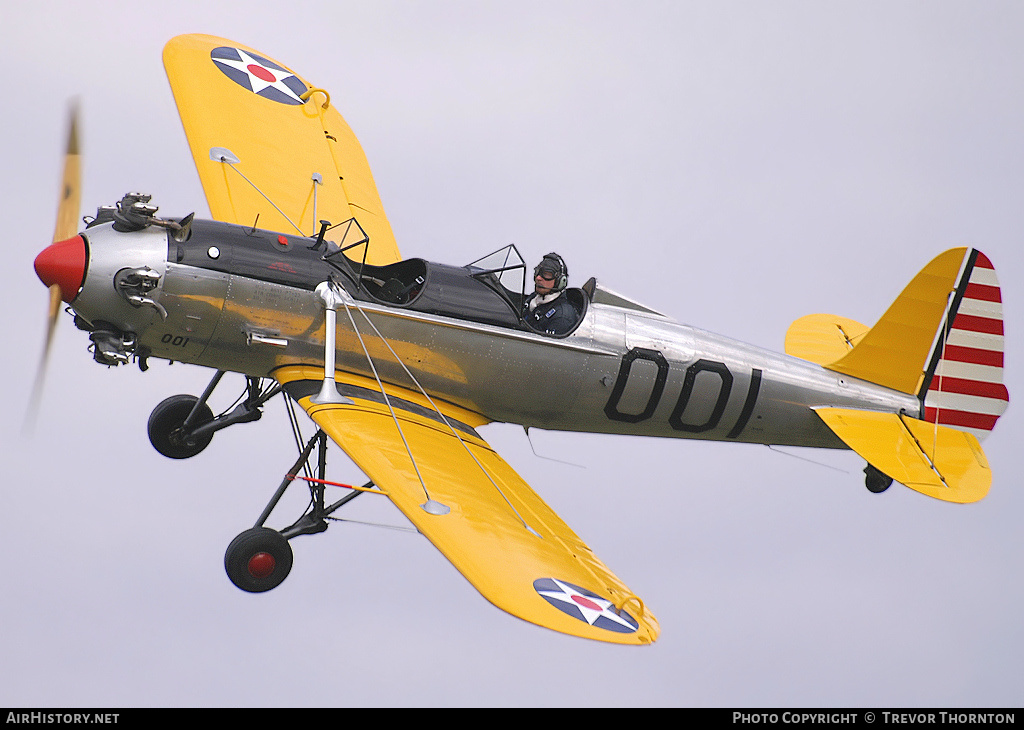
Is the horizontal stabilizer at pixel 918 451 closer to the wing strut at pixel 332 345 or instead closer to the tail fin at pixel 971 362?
the tail fin at pixel 971 362

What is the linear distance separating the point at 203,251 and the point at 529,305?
9.94 ft

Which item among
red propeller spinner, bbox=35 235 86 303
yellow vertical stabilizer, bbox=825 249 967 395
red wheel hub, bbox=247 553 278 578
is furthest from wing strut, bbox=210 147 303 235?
yellow vertical stabilizer, bbox=825 249 967 395

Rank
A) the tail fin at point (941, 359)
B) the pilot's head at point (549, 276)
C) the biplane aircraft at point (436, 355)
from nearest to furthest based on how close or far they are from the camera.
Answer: the biplane aircraft at point (436, 355), the pilot's head at point (549, 276), the tail fin at point (941, 359)

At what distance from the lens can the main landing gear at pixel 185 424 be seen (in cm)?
1376

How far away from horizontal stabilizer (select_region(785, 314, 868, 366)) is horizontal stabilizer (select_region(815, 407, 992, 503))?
774mm

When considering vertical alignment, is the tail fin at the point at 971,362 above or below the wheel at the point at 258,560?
above

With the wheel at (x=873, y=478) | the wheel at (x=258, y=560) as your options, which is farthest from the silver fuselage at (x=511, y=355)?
the wheel at (x=258, y=560)

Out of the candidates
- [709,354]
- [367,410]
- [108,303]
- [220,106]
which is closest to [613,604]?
[367,410]

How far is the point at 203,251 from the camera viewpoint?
39.8 feet

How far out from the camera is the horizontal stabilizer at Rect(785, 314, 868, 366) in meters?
14.8

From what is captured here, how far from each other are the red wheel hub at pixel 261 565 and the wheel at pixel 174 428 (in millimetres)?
2201

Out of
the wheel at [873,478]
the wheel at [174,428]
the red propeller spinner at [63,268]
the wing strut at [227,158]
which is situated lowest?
the wheel at [174,428]

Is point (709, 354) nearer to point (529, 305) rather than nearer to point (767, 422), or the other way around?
point (767, 422)

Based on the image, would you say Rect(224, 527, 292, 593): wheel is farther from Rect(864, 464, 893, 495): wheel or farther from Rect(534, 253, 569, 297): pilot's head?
Rect(864, 464, 893, 495): wheel
